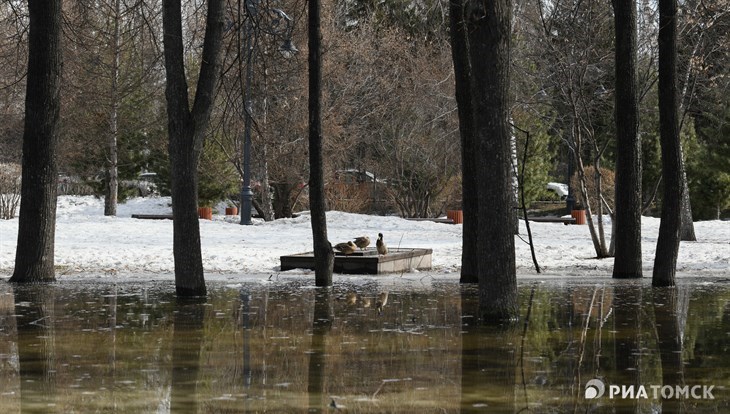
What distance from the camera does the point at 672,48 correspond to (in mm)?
16172

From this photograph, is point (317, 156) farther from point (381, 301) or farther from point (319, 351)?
point (319, 351)

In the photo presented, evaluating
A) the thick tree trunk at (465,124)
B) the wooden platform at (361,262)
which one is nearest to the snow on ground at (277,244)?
the wooden platform at (361,262)

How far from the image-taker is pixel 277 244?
25.0 metres

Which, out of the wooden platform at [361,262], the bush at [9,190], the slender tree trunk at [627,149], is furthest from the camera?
the bush at [9,190]

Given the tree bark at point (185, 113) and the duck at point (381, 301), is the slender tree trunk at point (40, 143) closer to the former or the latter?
the tree bark at point (185, 113)

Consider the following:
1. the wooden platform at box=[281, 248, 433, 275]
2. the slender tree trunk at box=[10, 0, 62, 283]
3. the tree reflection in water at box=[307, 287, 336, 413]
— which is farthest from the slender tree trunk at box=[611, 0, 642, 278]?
the slender tree trunk at box=[10, 0, 62, 283]

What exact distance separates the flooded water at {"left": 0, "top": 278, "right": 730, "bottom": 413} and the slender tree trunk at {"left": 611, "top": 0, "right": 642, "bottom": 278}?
3.05 metres

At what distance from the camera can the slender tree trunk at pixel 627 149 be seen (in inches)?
688

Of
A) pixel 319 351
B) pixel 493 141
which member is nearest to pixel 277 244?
pixel 493 141

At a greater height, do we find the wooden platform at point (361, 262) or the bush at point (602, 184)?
the bush at point (602, 184)

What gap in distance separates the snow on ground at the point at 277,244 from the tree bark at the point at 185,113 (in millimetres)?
5168

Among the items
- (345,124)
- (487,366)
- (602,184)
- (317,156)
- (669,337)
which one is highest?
(345,124)

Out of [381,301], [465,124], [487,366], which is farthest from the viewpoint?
[465,124]

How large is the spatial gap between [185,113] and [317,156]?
2489 millimetres
